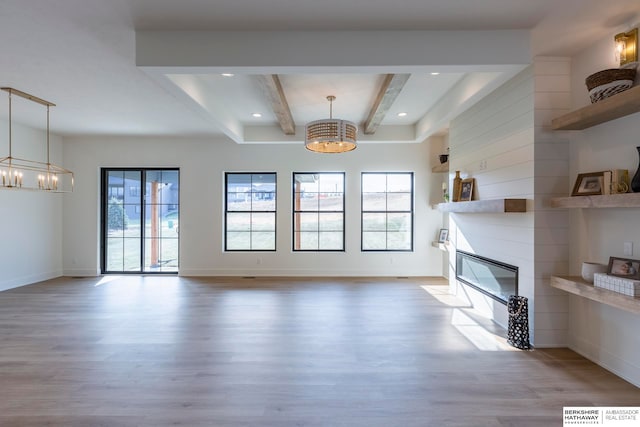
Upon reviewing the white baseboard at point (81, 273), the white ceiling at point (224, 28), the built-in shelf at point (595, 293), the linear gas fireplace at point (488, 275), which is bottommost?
the white baseboard at point (81, 273)

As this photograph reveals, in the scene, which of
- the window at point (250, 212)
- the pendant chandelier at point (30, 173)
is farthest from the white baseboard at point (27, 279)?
the window at point (250, 212)

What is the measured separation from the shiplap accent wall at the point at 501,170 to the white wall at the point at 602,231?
14.9 inches

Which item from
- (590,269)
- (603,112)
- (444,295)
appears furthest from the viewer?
(444,295)

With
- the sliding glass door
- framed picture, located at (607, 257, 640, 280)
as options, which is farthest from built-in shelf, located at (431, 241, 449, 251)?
the sliding glass door


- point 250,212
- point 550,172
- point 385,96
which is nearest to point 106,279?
point 250,212

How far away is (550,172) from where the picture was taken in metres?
3.09

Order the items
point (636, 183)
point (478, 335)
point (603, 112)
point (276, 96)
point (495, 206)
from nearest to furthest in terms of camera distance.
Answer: point (636, 183), point (603, 112), point (495, 206), point (478, 335), point (276, 96)

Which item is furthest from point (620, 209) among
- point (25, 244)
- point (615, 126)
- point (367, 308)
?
point (25, 244)

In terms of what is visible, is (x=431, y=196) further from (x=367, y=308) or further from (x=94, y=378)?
(x=94, y=378)

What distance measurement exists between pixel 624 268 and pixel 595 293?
304mm

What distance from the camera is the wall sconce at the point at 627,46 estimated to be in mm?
2521

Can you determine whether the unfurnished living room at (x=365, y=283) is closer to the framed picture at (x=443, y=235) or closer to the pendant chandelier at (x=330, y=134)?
the pendant chandelier at (x=330, y=134)

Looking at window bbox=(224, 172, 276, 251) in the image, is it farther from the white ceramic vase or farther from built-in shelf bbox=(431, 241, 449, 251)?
the white ceramic vase

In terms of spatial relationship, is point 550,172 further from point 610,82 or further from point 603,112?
point 610,82
